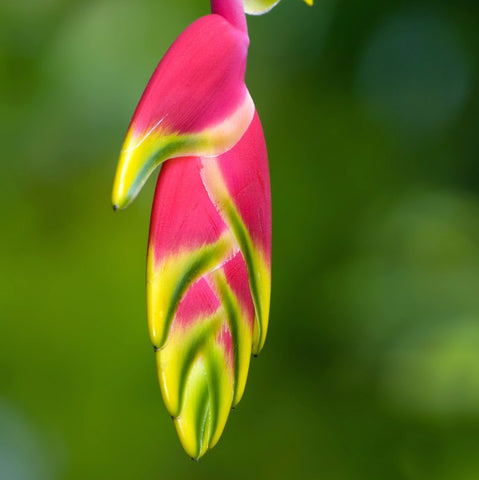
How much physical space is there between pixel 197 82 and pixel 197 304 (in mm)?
48

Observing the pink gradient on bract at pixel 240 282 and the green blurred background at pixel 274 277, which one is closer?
the pink gradient on bract at pixel 240 282

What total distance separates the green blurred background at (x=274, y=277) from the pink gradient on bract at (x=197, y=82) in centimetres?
84

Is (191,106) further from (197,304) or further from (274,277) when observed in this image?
(274,277)

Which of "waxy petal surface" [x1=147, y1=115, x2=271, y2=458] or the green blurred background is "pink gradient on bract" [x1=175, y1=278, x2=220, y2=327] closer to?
"waxy petal surface" [x1=147, y1=115, x2=271, y2=458]

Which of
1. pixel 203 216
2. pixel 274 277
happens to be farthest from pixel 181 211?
pixel 274 277

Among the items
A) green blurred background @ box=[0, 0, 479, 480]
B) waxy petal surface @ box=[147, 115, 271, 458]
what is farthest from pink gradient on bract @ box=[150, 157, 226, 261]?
green blurred background @ box=[0, 0, 479, 480]

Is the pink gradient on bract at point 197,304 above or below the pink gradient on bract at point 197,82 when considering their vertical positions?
below

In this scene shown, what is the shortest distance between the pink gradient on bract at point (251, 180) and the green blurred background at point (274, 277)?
831 mm

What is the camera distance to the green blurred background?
1.05m

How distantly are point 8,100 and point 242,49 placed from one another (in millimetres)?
953

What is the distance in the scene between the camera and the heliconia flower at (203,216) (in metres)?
0.17

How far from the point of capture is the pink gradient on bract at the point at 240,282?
18 cm

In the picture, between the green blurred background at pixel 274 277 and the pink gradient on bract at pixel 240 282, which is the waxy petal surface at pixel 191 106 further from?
the green blurred background at pixel 274 277

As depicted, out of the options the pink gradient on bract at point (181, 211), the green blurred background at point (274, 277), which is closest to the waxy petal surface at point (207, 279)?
the pink gradient on bract at point (181, 211)
